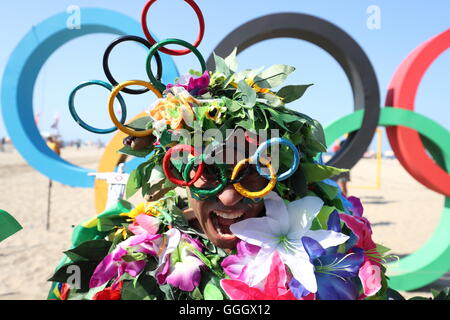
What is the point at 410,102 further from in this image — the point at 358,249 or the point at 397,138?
the point at 358,249

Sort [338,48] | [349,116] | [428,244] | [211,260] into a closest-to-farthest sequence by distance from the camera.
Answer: [211,260]
[338,48]
[349,116]
[428,244]

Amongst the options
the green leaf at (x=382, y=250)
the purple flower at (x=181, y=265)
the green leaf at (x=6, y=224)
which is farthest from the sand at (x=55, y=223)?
the green leaf at (x=6, y=224)

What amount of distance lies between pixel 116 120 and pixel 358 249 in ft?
2.62

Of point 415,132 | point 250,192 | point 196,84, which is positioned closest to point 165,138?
point 196,84

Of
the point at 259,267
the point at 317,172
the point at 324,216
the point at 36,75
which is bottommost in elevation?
the point at 259,267

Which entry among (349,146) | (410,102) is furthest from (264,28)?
(410,102)

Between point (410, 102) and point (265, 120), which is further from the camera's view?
point (410, 102)

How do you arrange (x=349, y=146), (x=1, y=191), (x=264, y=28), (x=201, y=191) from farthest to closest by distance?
1. (x=1, y=191)
2. (x=349, y=146)
3. (x=264, y=28)
4. (x=201, y=191)

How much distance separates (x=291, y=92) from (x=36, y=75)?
11.9ft

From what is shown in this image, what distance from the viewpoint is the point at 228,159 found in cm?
105

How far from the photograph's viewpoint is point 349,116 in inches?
146

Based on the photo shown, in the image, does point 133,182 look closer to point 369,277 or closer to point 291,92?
point 291,92

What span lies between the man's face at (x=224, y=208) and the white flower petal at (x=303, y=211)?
102 millimetres
